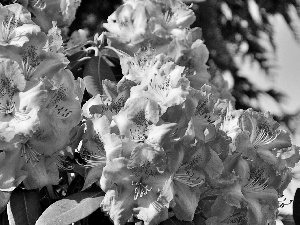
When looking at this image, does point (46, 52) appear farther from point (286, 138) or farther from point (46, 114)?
point (286, 138)

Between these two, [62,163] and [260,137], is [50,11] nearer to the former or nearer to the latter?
[62,163]

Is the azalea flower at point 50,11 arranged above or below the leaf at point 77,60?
above

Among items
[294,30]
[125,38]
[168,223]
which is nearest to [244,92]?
[294,30]

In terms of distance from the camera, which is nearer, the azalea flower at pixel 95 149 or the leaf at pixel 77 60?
the azalea flower at pixel 95 149

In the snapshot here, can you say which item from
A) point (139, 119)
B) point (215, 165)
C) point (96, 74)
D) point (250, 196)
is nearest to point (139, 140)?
point (139, 119)

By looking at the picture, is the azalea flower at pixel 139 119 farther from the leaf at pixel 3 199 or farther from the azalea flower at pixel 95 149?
the leaf at pixel 3 199

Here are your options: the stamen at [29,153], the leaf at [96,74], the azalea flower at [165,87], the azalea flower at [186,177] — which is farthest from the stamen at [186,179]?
the leaf at [96,74]
